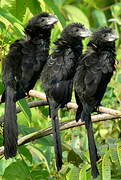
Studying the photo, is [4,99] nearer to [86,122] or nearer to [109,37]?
[86,122]

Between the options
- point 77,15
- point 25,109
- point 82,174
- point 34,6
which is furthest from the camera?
point 77,15

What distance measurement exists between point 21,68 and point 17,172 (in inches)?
23.2

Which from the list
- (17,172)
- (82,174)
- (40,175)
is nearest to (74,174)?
(82,174)

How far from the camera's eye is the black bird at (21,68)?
3445 millimetres

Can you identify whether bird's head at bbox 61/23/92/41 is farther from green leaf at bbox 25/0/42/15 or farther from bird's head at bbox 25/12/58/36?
green leaf at bbox 25/0/42/15

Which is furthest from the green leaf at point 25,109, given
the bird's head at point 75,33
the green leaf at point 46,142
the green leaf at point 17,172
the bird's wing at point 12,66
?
the bird's head at point 75,33

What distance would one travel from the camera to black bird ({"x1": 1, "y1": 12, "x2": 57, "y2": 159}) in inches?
136

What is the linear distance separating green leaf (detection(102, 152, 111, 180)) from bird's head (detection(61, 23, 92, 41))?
0.93 metres

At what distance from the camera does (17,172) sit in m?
3.49

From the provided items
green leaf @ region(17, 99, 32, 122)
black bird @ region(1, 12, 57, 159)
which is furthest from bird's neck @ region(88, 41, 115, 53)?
green leaf @ region(17, 99, 32, 122)

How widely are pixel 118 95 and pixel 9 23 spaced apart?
106 cm

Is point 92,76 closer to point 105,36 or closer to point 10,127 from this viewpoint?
point 105,36

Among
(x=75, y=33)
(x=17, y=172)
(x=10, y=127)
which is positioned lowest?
(x=17, y=172)

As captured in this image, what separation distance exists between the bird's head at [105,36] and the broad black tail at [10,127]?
0.67 metres
